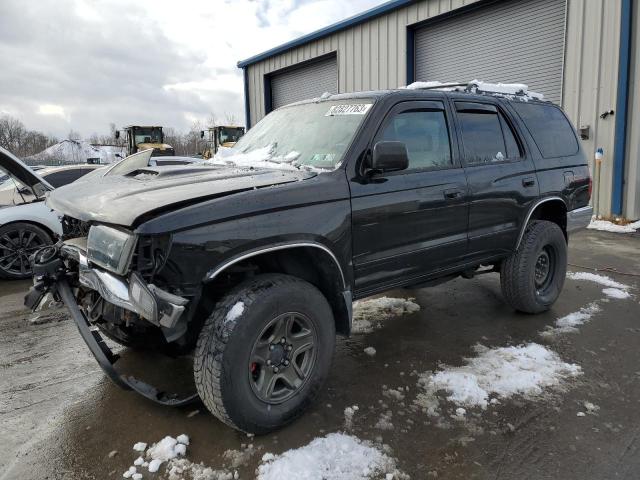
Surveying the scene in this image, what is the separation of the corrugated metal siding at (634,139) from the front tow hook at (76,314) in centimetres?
924

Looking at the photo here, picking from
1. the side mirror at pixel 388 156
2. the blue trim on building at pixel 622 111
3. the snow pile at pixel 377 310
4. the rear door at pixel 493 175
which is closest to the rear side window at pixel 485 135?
the rear door at pixel 493 175

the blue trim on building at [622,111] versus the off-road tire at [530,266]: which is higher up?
the blue trim on building at [622,111]

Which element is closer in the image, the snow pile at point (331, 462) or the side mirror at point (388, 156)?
the snow pile at point (331, 462)

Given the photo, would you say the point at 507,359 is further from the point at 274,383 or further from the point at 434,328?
the point at 274,383

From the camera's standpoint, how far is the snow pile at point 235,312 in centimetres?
248

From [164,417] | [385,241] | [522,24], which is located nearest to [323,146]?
[385,241]

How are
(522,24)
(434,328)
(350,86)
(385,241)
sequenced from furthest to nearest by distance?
(350,86), (522,24), (434,328), (385,241)

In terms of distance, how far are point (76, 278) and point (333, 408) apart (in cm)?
178

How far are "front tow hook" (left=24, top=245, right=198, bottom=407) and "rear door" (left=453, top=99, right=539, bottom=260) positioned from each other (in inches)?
99.1

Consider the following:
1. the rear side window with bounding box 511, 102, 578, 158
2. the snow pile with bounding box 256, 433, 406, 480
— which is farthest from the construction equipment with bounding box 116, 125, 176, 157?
the snow pile with bounding box 256, 433, 406, 480

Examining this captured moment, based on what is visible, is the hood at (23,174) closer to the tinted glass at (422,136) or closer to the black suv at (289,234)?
the black suv at (289,234)

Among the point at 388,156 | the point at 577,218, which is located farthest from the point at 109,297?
the point at 577,218

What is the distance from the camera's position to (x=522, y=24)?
10.4 m

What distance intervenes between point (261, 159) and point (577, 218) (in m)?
3.30
